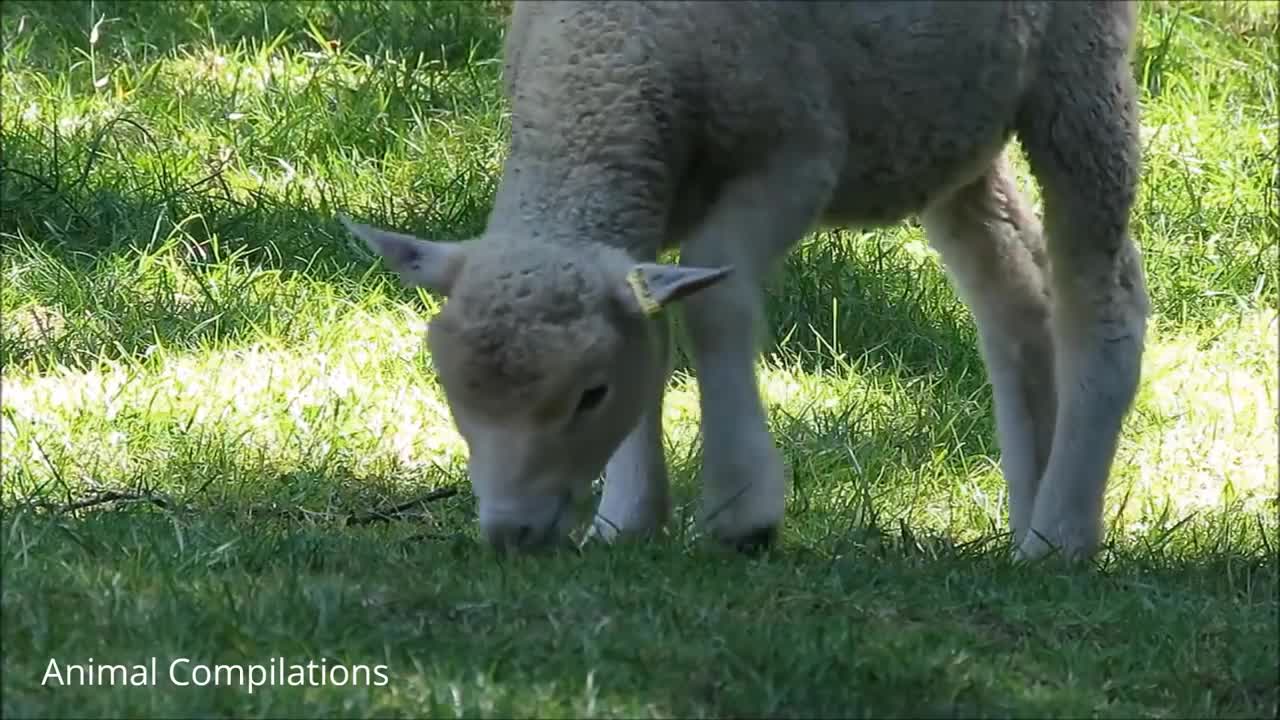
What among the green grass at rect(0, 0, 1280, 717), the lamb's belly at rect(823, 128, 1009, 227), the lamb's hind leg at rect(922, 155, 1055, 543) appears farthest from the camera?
the lamb's hind leg at rect(922, 155, 1055, 543)

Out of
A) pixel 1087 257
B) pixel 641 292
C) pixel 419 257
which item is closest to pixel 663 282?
pixel 641 292

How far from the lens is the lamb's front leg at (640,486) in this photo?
5586 millimetres

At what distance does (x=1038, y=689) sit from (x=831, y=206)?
163cm

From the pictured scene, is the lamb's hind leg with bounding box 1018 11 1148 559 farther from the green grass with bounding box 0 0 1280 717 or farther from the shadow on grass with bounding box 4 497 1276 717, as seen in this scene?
the shadow on grass with bounding box 4 497 1276 717

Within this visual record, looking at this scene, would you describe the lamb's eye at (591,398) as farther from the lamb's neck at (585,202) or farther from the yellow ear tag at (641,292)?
the lamb's neck at (585,202)

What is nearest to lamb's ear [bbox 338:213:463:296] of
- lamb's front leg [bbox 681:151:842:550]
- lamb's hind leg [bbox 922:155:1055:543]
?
lamb's front leg [bbox 681:151:842:550]

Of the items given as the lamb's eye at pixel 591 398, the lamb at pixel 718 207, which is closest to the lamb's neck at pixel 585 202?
the lamb at pixel 718 207

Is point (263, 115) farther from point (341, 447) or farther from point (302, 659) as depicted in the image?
point (302, 659)

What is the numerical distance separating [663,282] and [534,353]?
12.3 inches

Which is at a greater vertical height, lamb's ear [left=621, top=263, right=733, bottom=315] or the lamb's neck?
the lamb's neck

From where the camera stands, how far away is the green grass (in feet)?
13.0

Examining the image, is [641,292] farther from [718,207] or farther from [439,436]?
[439,436]

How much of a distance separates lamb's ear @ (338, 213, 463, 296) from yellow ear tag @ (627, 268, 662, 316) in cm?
39

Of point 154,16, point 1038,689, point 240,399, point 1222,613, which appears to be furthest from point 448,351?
point 154,16
